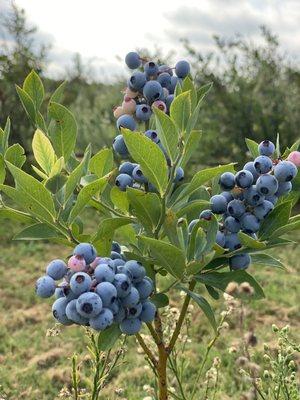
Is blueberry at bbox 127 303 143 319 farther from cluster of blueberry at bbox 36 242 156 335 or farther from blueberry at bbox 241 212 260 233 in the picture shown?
blueberry at bbox 241 212 260 233

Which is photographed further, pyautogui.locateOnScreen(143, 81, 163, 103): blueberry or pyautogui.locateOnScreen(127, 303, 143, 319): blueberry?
pyautogui.locateOnScreen(143, 81, 163, 103): blueberry

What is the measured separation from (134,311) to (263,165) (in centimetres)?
38

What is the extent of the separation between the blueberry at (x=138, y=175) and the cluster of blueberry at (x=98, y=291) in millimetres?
166

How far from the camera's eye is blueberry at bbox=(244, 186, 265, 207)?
3.60 feet

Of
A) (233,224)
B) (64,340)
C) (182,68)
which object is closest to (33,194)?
(233,224)

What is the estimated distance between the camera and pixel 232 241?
44.9 inches

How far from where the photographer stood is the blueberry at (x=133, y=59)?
1391 mm

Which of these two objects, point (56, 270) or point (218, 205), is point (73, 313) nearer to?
point (56, 270)

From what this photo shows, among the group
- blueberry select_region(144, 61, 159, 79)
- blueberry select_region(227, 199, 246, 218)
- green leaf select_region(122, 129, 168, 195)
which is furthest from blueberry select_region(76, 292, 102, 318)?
blueberry select_region(144, 61, 159, 79)

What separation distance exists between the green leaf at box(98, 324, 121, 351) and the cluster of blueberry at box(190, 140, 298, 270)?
0.27m

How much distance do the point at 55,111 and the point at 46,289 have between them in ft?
1.15

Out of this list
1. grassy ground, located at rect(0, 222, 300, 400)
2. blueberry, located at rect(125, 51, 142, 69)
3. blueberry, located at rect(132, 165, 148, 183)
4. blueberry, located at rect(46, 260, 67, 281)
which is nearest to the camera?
blueberry, located at rect(46, 260, 67, 281)

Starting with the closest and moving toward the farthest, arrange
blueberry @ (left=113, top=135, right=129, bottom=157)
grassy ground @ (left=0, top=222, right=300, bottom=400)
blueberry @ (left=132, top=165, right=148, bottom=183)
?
blueberry @ (left=132, top=165, right=148, bottom=183) → blueberry @ (left=113, top=135, right=129, bottom=157) → grassy ground @ (left=0, top=222, right=300, bottom=400)

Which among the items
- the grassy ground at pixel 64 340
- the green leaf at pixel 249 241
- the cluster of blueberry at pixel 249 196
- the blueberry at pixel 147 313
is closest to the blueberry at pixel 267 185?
the cluster of blueberry at pixel 249 196
